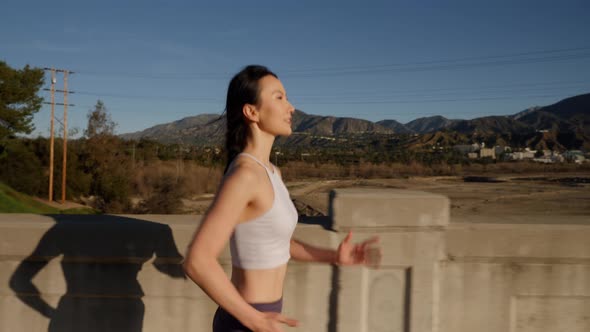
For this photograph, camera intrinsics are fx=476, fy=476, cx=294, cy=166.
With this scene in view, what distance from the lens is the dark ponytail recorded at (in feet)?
5.76

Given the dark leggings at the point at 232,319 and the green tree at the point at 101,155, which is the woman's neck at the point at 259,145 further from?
the green tree at the point at 101,155

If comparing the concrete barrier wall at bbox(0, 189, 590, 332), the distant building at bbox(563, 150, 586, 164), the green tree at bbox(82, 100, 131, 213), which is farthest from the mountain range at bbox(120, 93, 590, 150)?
the concrete barrier wall at bbox(0, 189, 590, 332)

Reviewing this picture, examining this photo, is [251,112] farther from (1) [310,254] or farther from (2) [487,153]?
(2) [487,153]

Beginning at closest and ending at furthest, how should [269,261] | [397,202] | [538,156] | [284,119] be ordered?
[269,261]
[284,119]
[397,202]
[538,156]

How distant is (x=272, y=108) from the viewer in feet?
5.75

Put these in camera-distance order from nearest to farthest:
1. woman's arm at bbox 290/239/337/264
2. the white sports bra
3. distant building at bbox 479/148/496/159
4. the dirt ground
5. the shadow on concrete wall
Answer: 1. the white sports bra
2. woman's arm at bbox 290/239/337/264
3. the shadow on concrete wall
4. the dirt ground
5. distant building at bbox 479/148/496/159

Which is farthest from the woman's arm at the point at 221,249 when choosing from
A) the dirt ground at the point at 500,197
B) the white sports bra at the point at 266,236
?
→ the dirt ground at the point at 500,197

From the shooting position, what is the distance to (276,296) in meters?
1.74

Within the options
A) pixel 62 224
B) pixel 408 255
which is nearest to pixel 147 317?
pixel 62 224

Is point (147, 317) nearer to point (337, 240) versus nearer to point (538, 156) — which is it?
point (337, 240)

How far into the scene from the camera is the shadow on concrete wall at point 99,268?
2367 mm

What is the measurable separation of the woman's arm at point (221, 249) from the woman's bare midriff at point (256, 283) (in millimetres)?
172

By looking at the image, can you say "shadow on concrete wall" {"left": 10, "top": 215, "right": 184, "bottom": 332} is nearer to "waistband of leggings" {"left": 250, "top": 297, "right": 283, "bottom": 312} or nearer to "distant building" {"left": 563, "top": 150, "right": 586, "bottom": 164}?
"waistband of leggings" {"left": 250, "top": 297, "right": 283, "bottom": 312}

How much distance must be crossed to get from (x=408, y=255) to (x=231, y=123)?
116 centimetres
